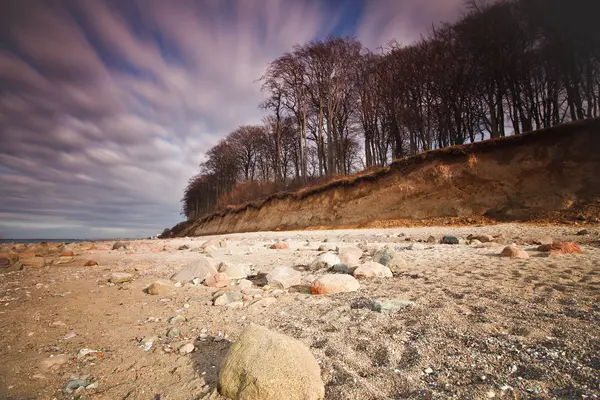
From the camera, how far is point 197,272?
457 centimetres

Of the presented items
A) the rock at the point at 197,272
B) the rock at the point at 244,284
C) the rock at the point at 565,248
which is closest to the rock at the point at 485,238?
the rock at the point at 565,248

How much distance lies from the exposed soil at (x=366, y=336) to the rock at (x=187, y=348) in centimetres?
5

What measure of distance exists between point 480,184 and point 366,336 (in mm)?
13653

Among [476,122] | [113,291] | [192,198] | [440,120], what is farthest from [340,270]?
[192,198]

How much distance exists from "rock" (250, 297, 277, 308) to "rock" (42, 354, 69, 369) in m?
1.62

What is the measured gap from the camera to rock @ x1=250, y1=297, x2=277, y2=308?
→ 10.4 feet

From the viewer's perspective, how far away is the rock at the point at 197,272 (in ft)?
14.6

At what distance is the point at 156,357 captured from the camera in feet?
6.89

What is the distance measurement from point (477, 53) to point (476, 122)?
20.9 ft

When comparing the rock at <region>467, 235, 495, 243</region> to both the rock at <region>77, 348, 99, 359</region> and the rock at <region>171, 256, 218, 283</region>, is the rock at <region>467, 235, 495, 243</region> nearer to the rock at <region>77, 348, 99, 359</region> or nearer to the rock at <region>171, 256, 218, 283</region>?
the rock at <region>171, 256, 218, 283</region>

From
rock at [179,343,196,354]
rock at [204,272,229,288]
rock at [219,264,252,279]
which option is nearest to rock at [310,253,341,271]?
rock at [219,264,252,279]

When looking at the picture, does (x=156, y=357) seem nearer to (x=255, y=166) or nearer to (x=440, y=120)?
(x=440, y=120)

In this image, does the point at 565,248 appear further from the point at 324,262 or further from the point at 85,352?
the point at 85,352

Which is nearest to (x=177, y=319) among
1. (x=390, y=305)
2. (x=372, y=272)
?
(x=390, y=305)
